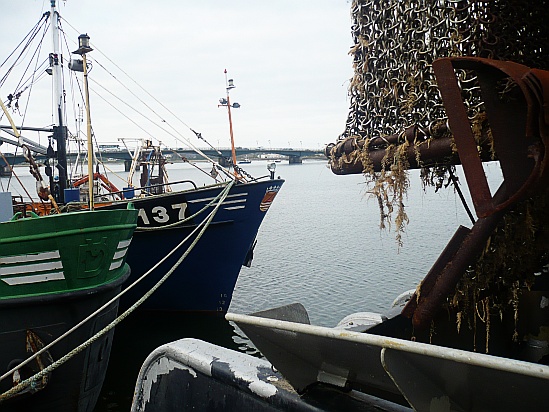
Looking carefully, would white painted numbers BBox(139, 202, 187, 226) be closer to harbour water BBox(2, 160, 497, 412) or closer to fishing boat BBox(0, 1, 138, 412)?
harbour water BBox(2, 160, 497, 412)

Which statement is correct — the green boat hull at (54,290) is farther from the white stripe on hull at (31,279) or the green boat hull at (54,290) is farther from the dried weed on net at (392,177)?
the dried weed on net at (392,177)

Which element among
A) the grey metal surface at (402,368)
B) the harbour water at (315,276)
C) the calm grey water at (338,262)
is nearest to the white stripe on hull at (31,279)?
the harbour water at (315,276)

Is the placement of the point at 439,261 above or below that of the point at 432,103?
below

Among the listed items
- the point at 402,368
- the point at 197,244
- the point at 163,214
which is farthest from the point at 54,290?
the point at 402,368

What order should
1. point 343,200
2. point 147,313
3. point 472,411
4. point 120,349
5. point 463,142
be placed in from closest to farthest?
point 472,411 < point 463,142 < point 120,349 < point 147,313 < point 343,200

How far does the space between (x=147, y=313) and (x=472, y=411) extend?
10.6 m

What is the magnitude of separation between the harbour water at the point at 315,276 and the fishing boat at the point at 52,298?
2077mm

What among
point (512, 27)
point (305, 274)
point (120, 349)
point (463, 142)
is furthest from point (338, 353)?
point (305, 274)

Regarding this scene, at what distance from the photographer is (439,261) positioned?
287 cm

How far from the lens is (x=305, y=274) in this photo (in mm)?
15820

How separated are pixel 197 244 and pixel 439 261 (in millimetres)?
8335

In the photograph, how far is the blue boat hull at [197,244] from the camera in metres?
9.95

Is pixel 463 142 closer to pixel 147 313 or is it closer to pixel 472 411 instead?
pixel 472 411

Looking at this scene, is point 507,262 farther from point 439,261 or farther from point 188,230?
point 188,230
